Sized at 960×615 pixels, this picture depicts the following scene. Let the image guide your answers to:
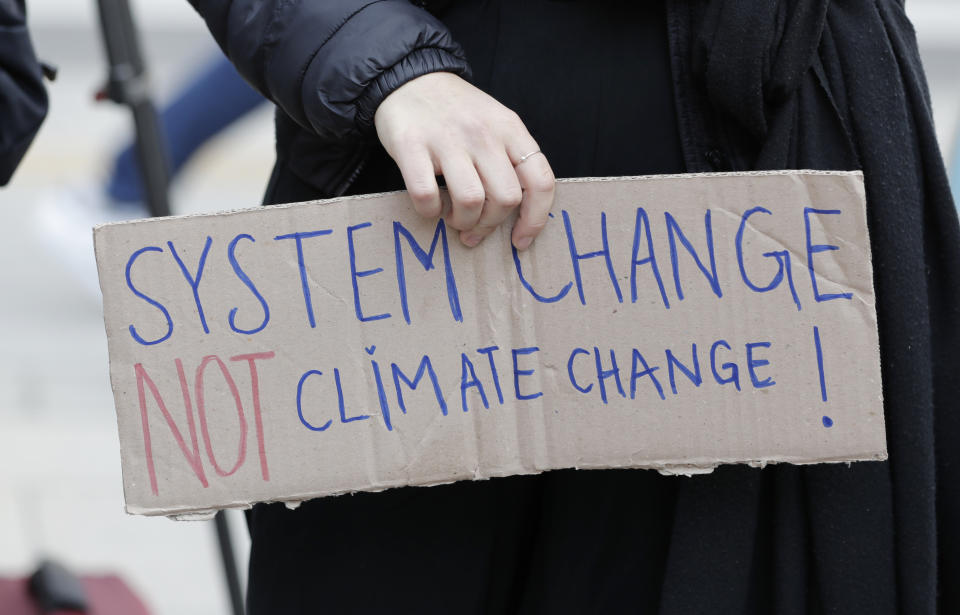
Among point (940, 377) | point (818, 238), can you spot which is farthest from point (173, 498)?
point (940, 377)

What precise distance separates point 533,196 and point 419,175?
0.33ft

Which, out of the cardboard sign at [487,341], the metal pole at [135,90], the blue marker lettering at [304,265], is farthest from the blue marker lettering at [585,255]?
the metal pole at [135,90]

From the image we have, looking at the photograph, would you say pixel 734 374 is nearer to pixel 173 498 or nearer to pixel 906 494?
pixel 906 494

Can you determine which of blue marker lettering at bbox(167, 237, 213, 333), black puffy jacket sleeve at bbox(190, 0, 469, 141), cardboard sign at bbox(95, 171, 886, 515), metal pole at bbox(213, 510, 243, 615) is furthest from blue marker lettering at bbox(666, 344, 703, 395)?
metal pole at bbox(213, 510, 243, 615)

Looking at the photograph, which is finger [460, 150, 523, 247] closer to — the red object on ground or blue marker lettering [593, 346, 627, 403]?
blue marker lettering [593, 346, 627, 403]

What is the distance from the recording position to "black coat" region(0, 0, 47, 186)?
1.39 meters

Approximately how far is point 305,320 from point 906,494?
0.58 m

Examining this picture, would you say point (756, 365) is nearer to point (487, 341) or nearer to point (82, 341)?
point (487, 341)

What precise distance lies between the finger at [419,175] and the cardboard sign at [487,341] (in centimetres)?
5

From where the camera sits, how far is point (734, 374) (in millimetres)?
1141

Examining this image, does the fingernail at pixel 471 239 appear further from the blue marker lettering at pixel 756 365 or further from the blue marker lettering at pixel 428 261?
the blue marker lettering at pixel 756 365

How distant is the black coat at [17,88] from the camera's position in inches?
54.6

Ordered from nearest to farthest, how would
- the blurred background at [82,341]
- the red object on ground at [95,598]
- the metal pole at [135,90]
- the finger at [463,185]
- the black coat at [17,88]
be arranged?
the finger at [463,185], the black coat at [17,88], the metal pole at [135,90], the red object on ground at [95,598], the blurred background at [82,341]

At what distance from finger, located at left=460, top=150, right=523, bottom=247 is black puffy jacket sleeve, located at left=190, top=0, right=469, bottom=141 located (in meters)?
0.11
